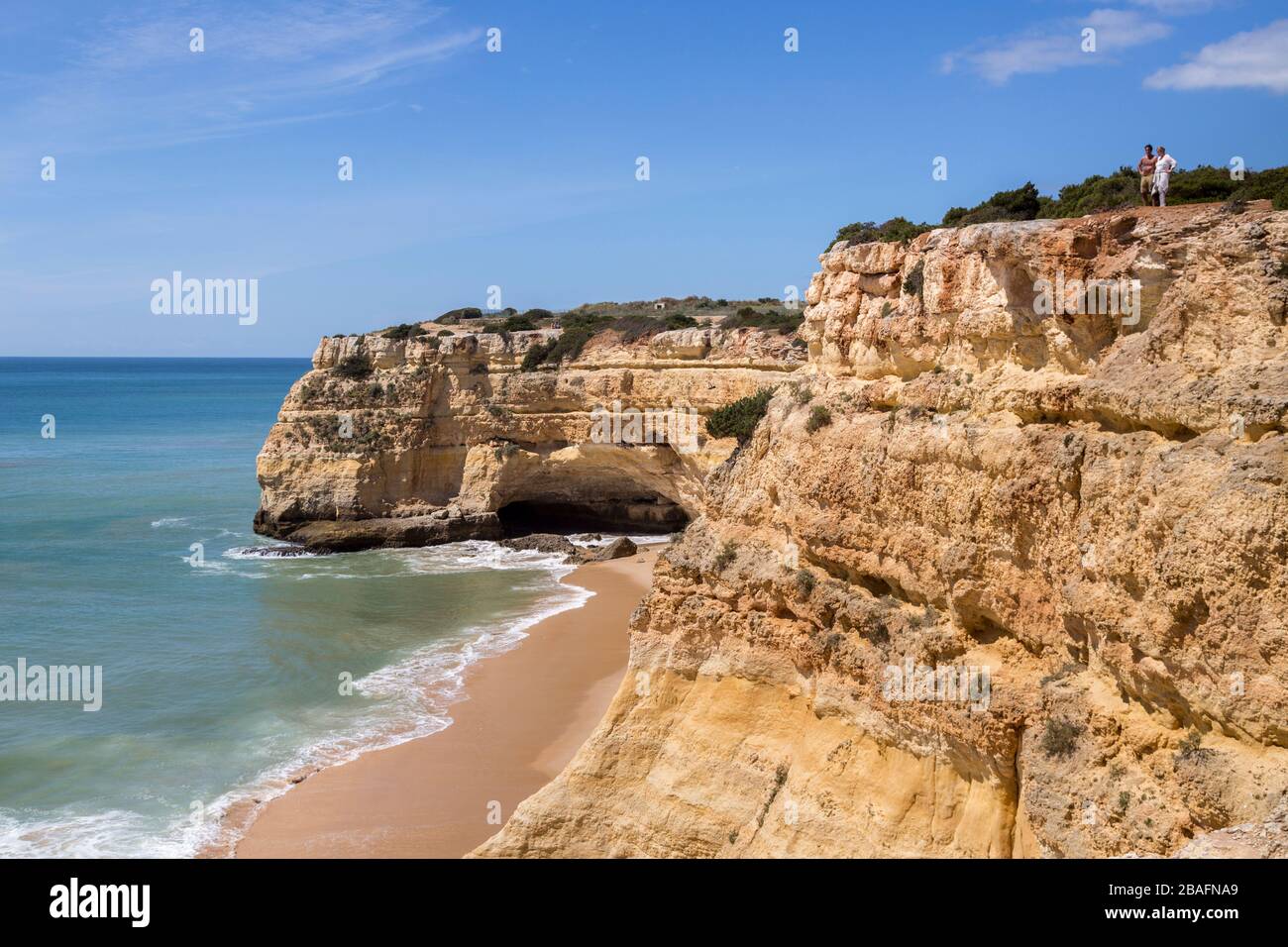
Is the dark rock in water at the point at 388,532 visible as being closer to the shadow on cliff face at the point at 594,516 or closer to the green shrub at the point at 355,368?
the shadow on cliff face at the point at 594,516

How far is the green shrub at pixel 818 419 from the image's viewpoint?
11.6 meters

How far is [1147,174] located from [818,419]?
4.36 m

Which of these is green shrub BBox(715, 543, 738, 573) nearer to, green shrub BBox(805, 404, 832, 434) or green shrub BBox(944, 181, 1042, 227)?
green shrub BBox(805, 404, 832, 434)

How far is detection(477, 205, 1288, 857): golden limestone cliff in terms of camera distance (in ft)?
21.7

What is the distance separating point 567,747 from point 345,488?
22.3m

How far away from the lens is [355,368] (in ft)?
136

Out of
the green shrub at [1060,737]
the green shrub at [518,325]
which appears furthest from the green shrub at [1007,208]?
the green shrub at [518,325]

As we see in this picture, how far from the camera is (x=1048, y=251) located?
8.78 meters

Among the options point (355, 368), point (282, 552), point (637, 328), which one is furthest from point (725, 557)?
point (355, 368)

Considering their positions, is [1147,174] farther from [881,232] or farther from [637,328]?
[637,328]

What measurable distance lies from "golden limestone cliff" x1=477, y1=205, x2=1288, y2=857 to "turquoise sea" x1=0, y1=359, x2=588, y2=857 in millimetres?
9100

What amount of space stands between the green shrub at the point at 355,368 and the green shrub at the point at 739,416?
17962 millimetres

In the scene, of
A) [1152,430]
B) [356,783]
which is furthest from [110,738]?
[1152,430]

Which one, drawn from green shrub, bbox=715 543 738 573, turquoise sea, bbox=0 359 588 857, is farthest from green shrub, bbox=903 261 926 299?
turquoise sea, bbox=0 359 588 857
